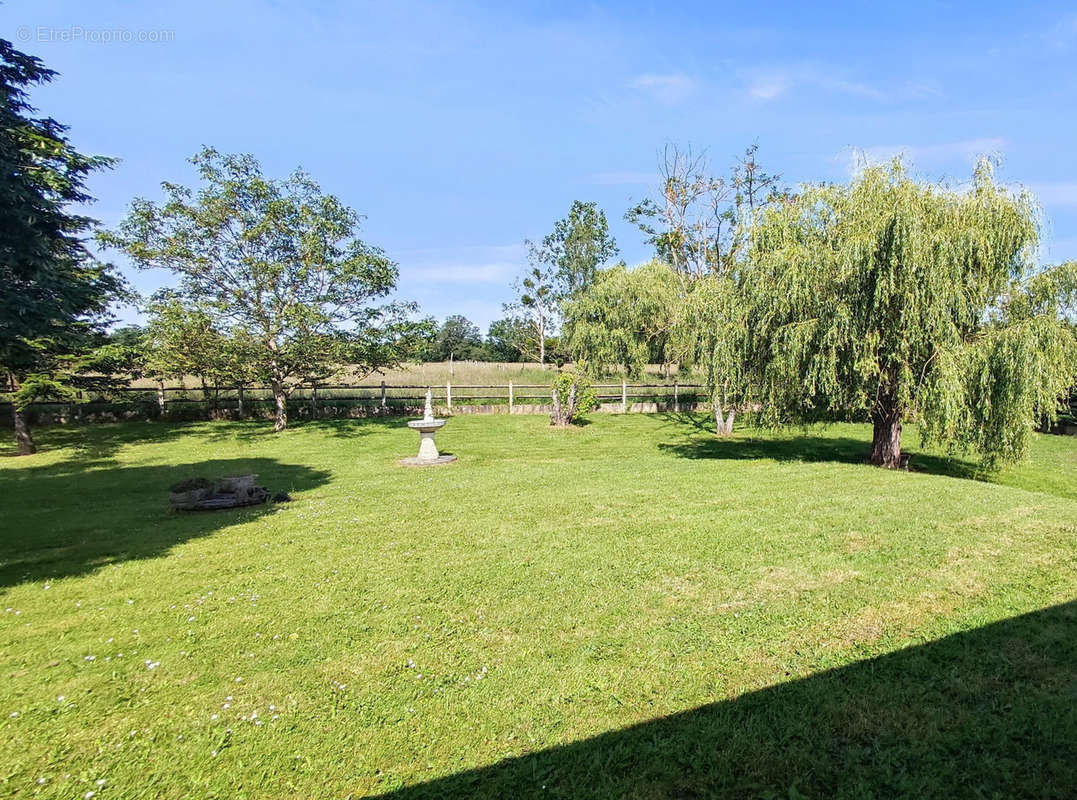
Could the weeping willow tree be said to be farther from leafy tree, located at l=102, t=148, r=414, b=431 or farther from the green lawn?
leafy tree, located at l=102, t=148, r=414, b=431

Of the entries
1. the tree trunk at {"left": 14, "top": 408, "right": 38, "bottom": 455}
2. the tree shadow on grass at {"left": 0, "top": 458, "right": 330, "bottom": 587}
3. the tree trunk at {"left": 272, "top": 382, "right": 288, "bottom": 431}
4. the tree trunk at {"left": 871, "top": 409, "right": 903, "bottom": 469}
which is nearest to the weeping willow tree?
the tree trunk at {"left": 871, "top": 409, "right": 903, "bottom": 469}

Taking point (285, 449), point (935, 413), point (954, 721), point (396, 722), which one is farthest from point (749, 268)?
point (285, 449)

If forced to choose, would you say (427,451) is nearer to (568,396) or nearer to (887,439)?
(568,396)

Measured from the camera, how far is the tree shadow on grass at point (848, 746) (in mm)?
2270

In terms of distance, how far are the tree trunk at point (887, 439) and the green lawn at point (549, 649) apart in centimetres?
283

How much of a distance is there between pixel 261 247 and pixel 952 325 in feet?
65.6

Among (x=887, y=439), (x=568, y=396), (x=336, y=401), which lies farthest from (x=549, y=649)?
(x=336, y=401)

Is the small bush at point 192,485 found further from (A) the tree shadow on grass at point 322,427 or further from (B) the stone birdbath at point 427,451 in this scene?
(A) the tree shadow on grass at point 322,427

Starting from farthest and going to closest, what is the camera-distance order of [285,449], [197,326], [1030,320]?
1. [197,326]
2. [285,449]
3. [1030,320]

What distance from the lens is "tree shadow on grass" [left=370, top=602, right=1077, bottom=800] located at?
2270 mm

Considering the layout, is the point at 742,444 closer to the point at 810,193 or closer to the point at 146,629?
the point at 810,193

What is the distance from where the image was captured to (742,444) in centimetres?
1502

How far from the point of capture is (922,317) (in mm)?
8883

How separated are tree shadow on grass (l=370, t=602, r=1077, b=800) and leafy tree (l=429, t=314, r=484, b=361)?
6436cm
